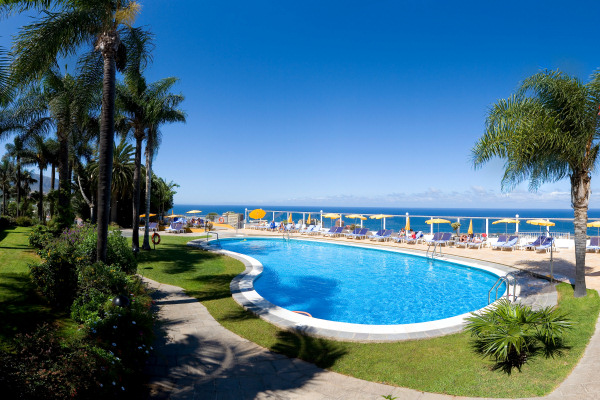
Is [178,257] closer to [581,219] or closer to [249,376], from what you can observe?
[249,376]

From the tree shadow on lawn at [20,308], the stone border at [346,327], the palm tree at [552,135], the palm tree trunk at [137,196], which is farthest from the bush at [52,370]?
the palm tree trunk at [137,196]

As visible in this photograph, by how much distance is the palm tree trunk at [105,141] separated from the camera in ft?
21.4

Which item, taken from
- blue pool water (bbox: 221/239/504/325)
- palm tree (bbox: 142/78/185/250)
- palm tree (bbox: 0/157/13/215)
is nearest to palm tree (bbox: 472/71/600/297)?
blue pool water (bbox: 221/239/504/325)

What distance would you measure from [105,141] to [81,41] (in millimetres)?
2510

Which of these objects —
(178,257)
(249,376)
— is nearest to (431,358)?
(249,376)

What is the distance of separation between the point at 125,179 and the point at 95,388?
25403 mm

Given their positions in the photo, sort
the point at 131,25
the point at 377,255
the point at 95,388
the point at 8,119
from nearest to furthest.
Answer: the point at 95,388, the point at 131,25, the point at 8,119, the point at 377,255

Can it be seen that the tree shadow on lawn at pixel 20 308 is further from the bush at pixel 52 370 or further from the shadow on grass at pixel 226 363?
the shadow on grass at pixel 226 363

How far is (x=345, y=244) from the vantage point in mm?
19375

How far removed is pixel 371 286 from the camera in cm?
1126

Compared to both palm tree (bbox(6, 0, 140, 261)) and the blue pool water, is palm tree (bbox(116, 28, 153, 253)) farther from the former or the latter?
the blue pool water

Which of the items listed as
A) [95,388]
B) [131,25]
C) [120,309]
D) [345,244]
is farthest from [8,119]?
[345,244]

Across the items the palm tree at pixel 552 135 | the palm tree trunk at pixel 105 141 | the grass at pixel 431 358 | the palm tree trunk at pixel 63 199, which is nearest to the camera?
the grass at pixel 431 358

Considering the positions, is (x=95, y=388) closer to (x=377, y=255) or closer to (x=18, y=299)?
(x=18, y=299)
